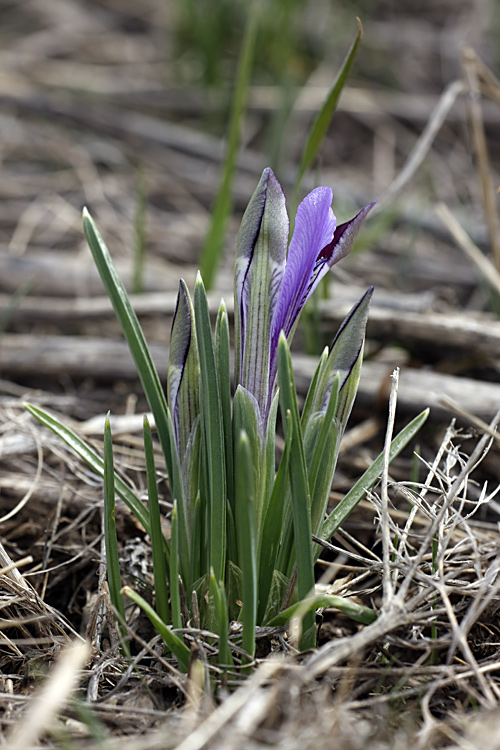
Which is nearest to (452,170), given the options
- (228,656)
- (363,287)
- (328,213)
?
(363,287)

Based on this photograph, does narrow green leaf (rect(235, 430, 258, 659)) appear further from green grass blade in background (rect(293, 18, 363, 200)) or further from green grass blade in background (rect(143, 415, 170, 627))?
green grass blade in background (rect(293, 18, 363, 200))

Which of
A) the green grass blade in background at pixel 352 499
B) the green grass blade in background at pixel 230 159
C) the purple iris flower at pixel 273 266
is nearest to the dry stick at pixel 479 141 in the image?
the green grass blade in background at pixel 230 159

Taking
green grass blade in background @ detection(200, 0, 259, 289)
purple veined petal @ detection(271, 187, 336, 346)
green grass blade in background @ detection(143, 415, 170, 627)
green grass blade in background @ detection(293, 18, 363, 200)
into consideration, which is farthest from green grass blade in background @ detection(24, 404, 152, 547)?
green grass blade in background @ detection(200, 0, 259, 289)

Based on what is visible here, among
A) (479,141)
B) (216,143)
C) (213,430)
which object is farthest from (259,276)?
(216,143)

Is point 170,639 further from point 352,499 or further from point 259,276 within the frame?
point 259,276

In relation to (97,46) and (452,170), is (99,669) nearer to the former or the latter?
(452,170)

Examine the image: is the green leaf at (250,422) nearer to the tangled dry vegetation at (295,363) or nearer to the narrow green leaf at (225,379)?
the narrow green leaf at (225,379)
